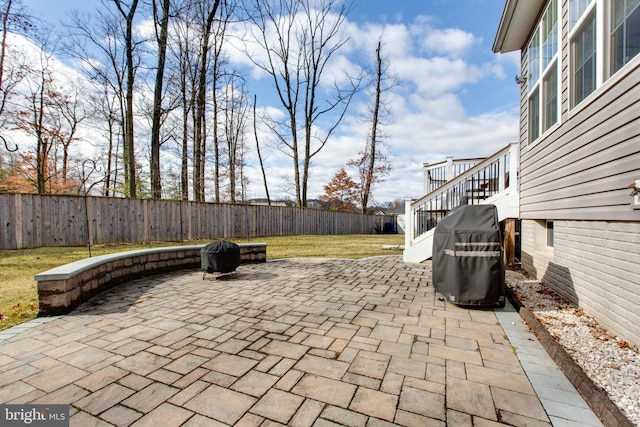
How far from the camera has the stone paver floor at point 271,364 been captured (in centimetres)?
166

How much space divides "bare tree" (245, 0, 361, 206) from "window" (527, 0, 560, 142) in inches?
576

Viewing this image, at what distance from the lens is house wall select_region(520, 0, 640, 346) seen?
2510 millimetres

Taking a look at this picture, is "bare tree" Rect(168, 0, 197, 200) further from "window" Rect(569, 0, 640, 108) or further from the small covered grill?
"window" Rect(569, 0, 640, 108)

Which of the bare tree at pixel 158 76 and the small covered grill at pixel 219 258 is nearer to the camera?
the small covered grill at pixel 219 258

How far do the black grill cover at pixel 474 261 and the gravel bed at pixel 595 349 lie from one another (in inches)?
23.3

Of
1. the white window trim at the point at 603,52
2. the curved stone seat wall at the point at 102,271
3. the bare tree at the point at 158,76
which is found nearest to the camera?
the white window trim at the point at 603,52

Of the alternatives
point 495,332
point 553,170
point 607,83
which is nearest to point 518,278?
point 553,170

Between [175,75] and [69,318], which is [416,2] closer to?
[175,75]

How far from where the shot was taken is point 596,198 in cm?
308

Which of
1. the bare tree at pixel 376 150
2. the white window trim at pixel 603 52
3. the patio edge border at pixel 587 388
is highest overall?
the bare tree at pixel 376 150

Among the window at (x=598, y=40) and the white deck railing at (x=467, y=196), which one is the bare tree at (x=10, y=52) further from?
the window at (x=598, y=40)

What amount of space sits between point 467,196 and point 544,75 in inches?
105

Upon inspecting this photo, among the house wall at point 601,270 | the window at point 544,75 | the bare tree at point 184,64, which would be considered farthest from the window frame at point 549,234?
the bare tree at point 184,64

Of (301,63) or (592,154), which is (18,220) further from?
(301,63)
